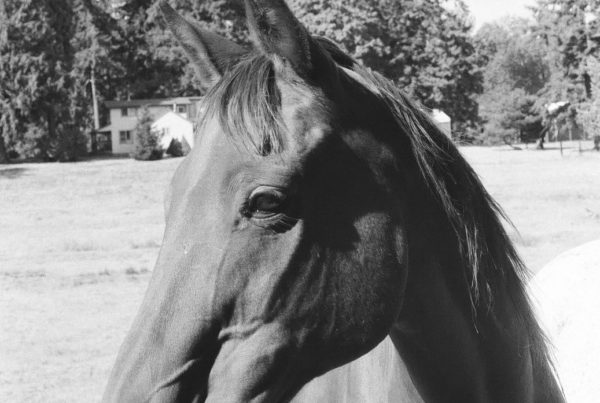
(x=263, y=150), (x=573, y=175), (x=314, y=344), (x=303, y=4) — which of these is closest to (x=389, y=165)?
(x=263, y=150)

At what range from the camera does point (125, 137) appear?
52.2m

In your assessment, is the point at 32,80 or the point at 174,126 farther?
the point at 174,126

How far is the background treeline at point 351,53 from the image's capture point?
35750 mm

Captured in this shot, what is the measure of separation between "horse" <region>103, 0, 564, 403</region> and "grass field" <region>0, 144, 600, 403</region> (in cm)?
76

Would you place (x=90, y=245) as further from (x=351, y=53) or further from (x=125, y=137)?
Result: (x=125, y=137)

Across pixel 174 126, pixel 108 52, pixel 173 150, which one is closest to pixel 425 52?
pixel 173 150

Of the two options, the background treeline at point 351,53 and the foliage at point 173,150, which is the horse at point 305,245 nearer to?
→ the background treeline at point 351,53

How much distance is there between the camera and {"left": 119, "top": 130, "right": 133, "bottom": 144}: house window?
51375 millimetres

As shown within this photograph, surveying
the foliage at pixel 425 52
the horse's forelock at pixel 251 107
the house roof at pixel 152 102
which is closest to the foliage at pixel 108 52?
the foliage at pixel 425 52

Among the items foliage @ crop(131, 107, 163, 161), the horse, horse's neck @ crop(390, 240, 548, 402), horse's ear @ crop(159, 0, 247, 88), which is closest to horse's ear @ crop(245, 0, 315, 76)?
the horse

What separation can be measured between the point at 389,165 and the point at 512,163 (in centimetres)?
3351

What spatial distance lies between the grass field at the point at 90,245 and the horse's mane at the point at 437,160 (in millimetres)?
492

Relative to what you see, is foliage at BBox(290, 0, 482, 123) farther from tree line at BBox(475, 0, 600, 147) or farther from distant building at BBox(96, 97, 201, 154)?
distant building at BBox(96, 97, 201, 154)

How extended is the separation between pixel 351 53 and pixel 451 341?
109ft
